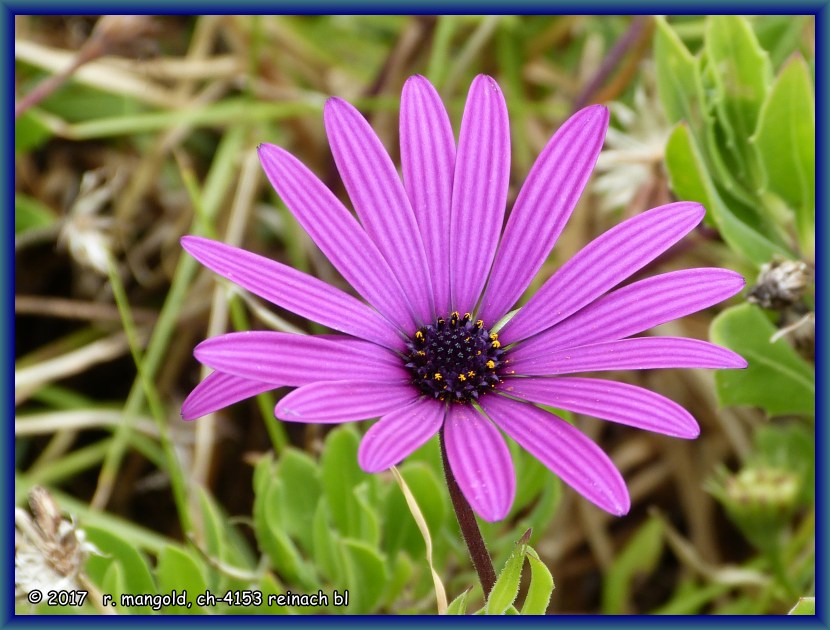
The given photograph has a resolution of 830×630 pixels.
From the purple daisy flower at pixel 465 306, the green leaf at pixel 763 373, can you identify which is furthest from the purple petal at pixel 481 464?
the green leaf at pixel 763 373

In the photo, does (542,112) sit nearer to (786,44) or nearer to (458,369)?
(786,44)

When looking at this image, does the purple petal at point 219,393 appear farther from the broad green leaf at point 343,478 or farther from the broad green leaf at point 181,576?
the broad green leaf at point 343,478

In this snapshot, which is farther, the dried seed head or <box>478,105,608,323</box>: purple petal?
the dried seed head

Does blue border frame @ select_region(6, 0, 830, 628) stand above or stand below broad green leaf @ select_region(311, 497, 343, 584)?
above

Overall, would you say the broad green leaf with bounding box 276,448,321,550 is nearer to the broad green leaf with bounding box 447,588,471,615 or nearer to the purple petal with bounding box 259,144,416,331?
the purple petal with bounding box 259,144,416,331

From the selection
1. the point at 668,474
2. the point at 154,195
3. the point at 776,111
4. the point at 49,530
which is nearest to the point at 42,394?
the point at 154,195

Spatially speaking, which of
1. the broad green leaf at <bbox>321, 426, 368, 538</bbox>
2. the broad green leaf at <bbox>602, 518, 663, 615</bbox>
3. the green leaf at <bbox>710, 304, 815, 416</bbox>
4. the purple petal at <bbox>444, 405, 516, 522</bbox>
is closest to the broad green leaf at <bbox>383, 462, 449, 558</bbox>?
the broad green leaf at <bbox>321, 426, 368, 538</bbox>
